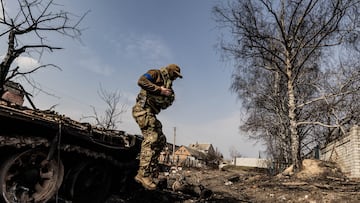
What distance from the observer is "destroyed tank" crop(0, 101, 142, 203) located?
3480 mm

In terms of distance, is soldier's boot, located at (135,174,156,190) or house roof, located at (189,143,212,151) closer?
soldier's boot, located at (135,174,156,190)

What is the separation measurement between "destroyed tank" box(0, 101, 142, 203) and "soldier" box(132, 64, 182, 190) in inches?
17.9

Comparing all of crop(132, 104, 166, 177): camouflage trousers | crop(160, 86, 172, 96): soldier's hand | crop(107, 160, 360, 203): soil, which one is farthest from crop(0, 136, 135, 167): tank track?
crop(160, 86, 172, 96): soldier's hand

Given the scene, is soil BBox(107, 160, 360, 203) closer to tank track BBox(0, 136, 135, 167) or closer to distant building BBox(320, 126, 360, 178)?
tank track BBox(0, 136, 135, 167)

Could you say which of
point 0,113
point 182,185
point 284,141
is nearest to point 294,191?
point 182,185

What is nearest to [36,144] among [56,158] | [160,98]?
[56,158]

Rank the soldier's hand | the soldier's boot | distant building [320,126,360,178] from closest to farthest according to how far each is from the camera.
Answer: the soldier's boot → the soldier's hand → distant building [320,126,360,178]

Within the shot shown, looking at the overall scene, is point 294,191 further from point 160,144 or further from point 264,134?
point 264,134

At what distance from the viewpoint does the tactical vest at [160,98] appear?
16.1ft

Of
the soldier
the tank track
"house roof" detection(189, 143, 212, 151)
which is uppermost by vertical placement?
"house roof" detection(189, 143, 212, 151)

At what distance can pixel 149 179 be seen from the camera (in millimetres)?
4750

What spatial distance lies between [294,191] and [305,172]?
13.0 ft

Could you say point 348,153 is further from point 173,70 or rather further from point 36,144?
point 36,144

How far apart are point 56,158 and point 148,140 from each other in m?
1.42
